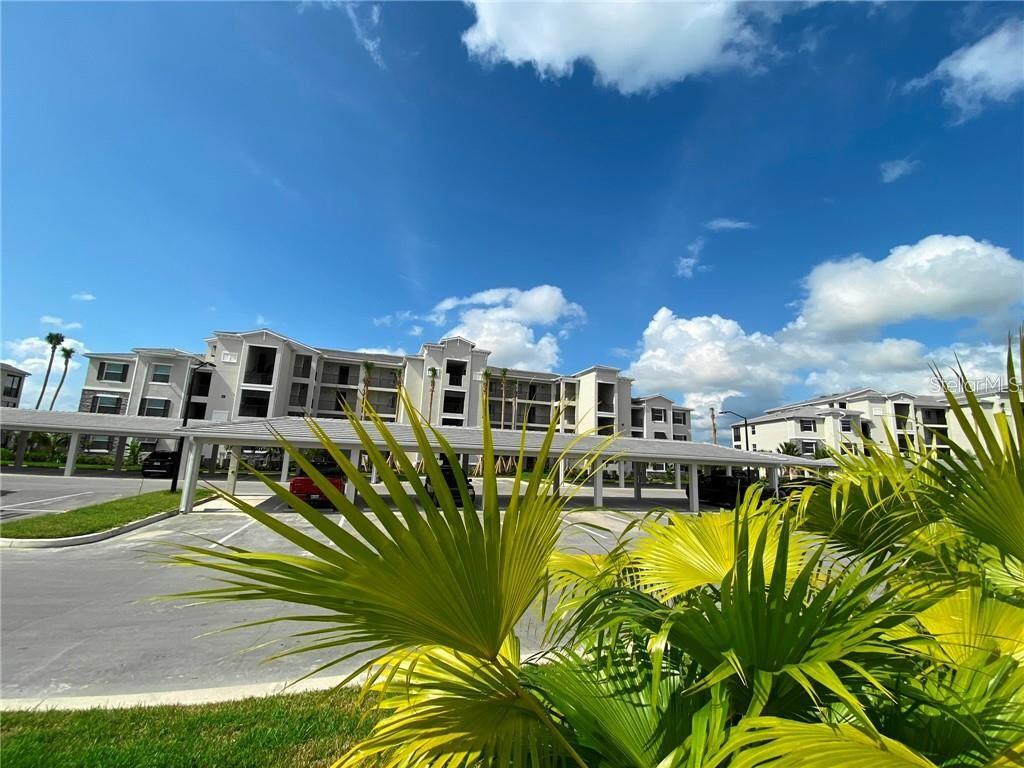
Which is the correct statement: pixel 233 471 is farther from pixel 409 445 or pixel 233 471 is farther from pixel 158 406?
pixel 158 406

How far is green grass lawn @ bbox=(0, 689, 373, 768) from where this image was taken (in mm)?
3381

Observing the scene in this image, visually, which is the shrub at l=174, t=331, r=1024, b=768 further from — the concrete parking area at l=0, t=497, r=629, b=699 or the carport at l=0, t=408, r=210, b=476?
the carport at l=0, t=408, r=210, b=476

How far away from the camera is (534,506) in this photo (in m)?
1.75

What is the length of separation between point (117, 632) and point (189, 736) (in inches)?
141

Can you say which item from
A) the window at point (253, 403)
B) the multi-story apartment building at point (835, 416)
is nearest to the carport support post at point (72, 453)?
the window at point (253, 403)

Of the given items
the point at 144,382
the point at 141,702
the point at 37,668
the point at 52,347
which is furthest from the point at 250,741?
the point at 52,347

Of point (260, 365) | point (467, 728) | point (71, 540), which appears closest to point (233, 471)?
point (71, 540)

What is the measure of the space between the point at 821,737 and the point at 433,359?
4768 cm

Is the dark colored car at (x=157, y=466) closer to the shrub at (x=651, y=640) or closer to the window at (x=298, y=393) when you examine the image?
the window at (x=298, y=393)

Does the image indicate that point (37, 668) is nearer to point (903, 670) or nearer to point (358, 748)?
point (358, 748)

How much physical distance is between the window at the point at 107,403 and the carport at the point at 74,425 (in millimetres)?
12958

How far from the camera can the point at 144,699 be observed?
445 centimetres

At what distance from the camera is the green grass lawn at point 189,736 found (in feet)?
11.1

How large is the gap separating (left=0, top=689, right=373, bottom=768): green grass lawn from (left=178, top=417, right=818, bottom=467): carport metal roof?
9889 millimetres
